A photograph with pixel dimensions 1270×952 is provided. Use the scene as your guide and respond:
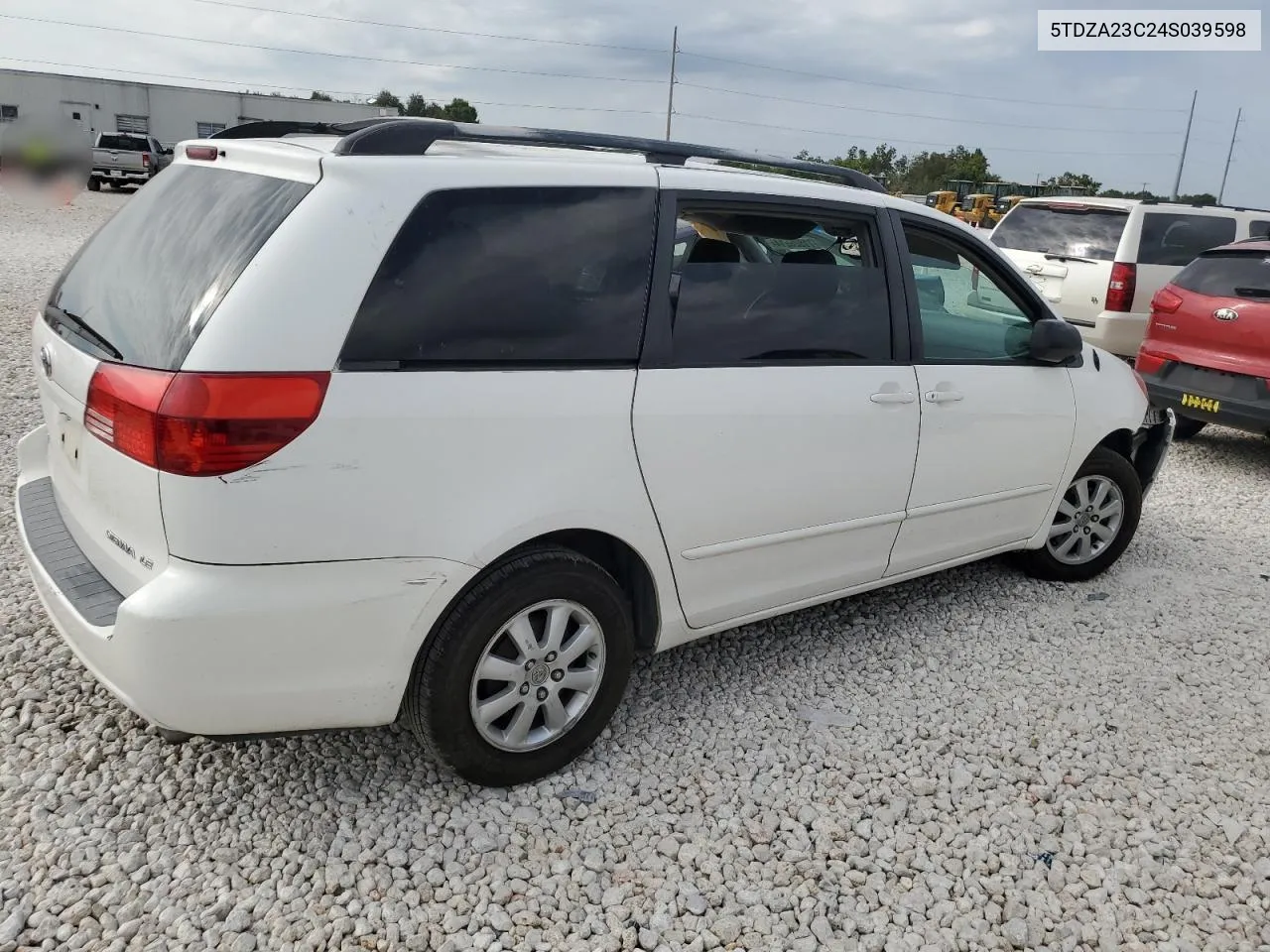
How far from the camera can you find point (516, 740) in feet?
9.34

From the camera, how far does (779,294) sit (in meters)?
3.23

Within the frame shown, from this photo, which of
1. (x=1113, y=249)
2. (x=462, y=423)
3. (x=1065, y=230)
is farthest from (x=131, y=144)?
(x=462, y=423)

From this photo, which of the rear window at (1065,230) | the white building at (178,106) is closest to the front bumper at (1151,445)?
the rear window at (1065,230)

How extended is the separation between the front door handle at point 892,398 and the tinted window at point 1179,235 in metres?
6.85

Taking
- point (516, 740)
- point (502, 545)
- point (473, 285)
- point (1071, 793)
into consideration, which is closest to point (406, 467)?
point (502, 545)

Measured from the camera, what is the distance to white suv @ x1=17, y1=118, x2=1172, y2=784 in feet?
7.47

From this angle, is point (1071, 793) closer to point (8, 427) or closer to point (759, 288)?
point (759, 288)

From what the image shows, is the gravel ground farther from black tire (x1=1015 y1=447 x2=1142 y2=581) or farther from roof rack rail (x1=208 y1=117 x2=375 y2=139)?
roof rack rail (x1=208 y1=117 x2=375 y2=139)

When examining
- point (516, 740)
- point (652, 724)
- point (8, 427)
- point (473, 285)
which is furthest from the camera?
point (8, 427)

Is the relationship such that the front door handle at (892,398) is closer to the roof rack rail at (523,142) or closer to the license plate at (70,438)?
the roof rack rail at (523,142)

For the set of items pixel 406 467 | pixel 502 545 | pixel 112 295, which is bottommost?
pixel 502 545

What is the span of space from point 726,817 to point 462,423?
4.58 feet

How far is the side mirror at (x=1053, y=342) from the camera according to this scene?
154 inches

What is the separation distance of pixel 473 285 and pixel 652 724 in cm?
163
